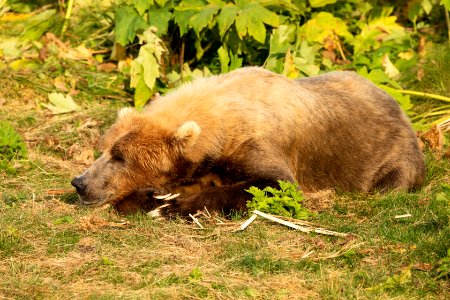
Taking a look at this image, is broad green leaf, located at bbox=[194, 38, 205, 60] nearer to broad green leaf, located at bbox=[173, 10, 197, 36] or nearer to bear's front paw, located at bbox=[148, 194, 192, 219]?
broad green leaf, located at bbox=[173, 10, 197, 36]

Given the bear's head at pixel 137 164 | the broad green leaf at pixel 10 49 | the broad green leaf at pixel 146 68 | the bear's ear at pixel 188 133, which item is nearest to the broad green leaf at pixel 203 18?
the broad green leaf at pixel 146 68

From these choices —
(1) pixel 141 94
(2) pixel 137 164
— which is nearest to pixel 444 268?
(2) pixel 137 164

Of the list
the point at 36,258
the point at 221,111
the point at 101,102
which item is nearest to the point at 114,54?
the point at 101,102

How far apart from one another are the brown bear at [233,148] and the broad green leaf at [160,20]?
7.17ft

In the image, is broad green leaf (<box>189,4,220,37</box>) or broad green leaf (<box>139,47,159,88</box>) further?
broad green leaf (<box>139,47,159,88</box>)

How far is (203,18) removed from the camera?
28.2ft

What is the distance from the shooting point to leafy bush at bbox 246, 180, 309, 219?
19.6 feet

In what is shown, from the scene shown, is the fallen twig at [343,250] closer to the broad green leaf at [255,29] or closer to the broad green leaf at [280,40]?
the broad green leaf at [255,29]

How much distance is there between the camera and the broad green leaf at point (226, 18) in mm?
8477

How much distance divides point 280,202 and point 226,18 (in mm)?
3083

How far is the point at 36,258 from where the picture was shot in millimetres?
5273

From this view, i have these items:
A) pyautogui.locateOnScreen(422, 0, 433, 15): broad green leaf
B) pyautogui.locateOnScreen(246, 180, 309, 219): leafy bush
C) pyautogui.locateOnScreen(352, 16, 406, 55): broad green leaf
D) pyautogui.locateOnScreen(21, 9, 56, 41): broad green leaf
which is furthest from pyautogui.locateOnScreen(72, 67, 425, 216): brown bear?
pyautogui.locateOnScreen(21, 9, 56, 41): broad green leaf

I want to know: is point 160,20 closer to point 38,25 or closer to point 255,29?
point 255,29

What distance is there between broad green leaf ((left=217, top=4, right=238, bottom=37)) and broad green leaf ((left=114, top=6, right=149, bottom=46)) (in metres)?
1.01
